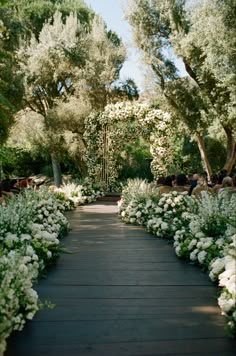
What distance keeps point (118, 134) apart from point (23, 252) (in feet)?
42.9

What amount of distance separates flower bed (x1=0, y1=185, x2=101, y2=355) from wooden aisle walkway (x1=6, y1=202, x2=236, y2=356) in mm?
214

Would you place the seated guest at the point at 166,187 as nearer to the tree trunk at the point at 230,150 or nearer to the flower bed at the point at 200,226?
the flower bed at the point at 200,226

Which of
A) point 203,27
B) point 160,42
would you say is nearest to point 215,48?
point 203,27

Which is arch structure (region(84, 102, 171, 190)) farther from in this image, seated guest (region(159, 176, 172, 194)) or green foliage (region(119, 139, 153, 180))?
green foliage (region(119, 139, 153, 180))

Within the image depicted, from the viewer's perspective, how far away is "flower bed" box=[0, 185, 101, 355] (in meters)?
2.63

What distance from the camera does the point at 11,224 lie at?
496 cm

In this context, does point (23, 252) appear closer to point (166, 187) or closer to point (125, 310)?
point (125, 310)

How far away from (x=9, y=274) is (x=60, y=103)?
56.7ft

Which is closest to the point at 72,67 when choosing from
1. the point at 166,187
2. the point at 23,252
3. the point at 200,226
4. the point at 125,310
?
the point at 166,187

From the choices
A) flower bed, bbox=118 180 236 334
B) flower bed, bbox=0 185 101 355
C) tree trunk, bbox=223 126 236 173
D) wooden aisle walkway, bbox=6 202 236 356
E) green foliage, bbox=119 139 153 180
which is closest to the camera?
flower bed, bbox=0 185 101 355

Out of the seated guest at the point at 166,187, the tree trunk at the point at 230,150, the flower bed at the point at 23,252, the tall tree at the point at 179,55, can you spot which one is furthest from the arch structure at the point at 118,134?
the flower bed at the point at 23,252

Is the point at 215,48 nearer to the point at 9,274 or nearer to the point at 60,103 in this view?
the point at 60,103

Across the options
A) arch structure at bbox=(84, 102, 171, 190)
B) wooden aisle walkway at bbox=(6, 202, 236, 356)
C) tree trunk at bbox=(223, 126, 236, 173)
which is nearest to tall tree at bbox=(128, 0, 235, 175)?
tree trunk at bbox=(223, 126, 236, 173)

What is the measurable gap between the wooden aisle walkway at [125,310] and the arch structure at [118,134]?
376 inches
